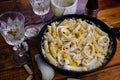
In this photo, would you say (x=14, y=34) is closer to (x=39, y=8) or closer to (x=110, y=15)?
(x=39, y=8)

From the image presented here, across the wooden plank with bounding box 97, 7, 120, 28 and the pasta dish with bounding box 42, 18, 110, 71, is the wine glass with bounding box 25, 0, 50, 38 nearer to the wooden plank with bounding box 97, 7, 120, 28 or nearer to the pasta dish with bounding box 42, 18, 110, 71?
the pasta dish with bounding box 42, 18, 110, 71

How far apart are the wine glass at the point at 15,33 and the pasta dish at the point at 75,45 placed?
4.1 inches

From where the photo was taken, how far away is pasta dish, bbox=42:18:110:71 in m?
0.87

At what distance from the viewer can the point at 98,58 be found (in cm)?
89

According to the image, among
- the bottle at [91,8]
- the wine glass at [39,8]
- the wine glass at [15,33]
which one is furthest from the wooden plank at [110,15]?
the wine glass at [15,33]

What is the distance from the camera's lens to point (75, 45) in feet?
3.02

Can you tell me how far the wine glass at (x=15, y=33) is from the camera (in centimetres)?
93

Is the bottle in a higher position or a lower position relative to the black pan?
higher

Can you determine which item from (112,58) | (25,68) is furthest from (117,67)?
(25,68)

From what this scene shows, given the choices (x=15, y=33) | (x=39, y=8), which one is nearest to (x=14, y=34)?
(x=15, y=33)

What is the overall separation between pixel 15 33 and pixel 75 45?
238 mm

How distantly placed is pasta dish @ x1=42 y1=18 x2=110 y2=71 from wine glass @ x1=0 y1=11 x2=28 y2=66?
0.10 metres

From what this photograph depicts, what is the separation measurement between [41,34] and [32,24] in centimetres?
15

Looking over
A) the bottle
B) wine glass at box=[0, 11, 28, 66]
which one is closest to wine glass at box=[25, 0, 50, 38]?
wine glass at box=[0, 11, 28, 66]
